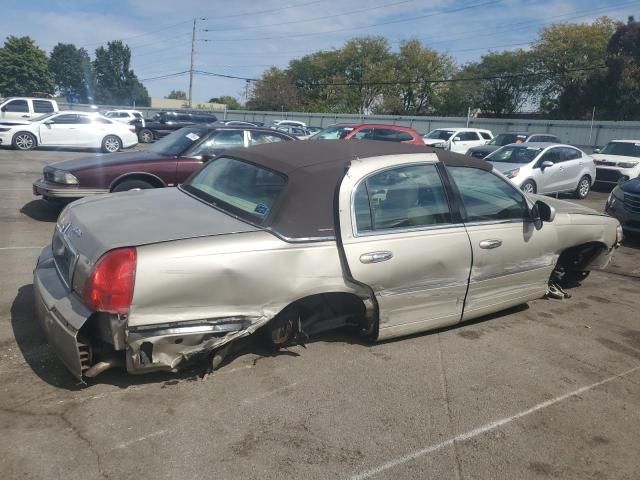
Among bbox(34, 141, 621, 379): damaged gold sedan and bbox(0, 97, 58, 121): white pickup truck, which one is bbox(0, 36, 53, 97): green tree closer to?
bbox(0, 97, 58, 121): white pickup truck

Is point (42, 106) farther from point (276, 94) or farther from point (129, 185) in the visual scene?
point (276, 94)

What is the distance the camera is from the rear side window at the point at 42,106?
21.9m

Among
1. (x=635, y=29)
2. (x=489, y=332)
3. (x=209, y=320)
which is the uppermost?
(x=635, y=29)

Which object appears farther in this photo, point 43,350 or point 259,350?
point 259,350

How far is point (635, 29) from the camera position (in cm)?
4156

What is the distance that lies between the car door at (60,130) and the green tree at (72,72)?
87.0 m

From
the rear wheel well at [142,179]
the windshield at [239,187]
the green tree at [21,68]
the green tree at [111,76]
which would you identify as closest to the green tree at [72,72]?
the green tree at [111,76]

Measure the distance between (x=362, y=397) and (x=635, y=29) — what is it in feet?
160

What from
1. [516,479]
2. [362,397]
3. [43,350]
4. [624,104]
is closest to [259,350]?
[362,397]

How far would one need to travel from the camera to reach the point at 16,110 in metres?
21.3

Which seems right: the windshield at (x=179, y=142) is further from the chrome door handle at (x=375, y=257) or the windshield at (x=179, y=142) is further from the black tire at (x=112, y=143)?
the black tire at (x=112, y=143)

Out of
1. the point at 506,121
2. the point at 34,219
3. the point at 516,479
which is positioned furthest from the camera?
the point at 506,121

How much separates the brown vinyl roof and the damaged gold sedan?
0.01 metres

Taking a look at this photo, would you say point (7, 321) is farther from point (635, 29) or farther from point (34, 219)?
point (635, 29)
